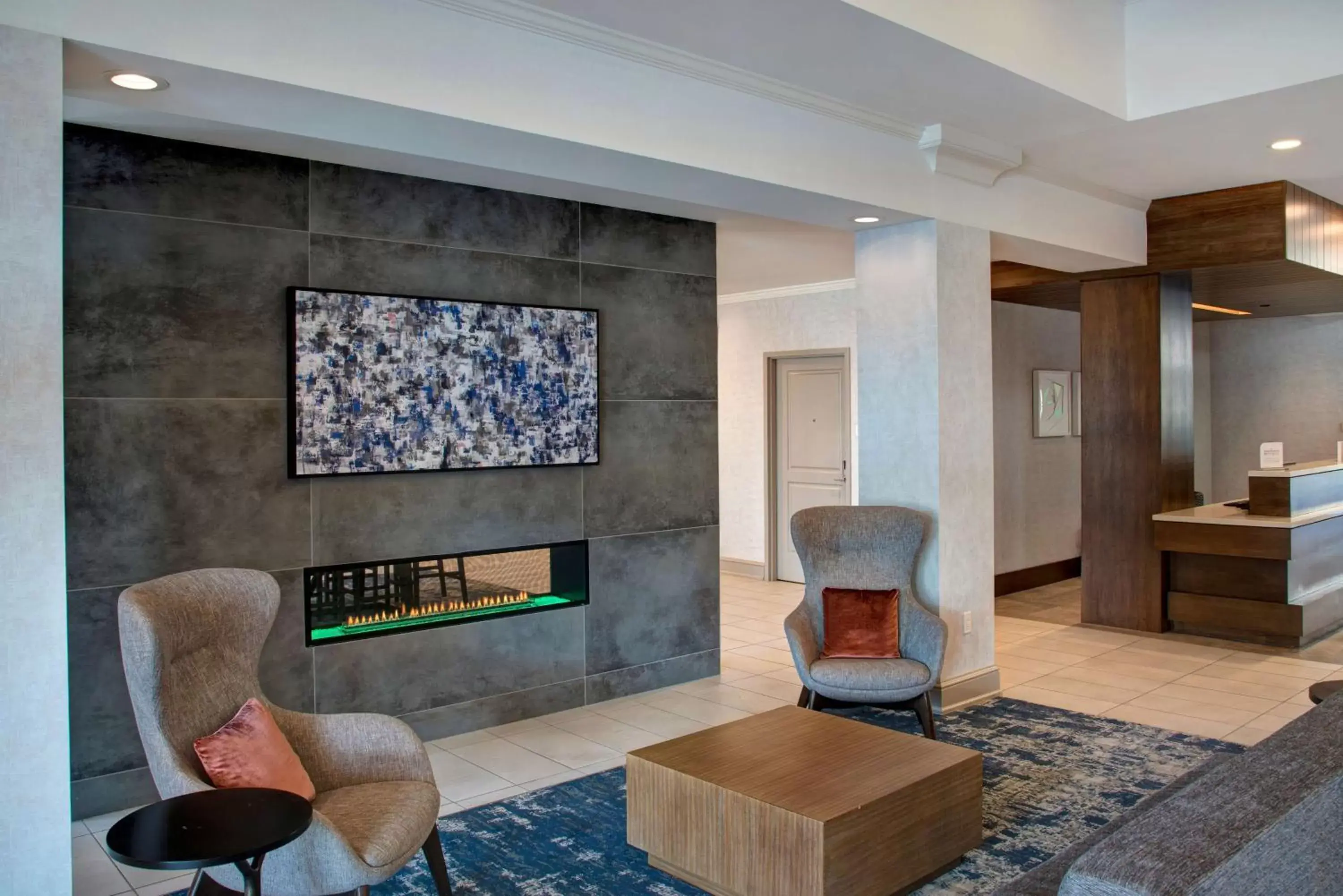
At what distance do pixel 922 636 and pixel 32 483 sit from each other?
11.5 ft

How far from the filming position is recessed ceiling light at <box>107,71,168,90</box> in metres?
2.62

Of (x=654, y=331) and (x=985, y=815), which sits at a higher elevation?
(x=654, y=331)

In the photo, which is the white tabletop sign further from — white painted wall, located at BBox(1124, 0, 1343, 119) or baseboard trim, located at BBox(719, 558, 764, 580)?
baseboard trim, located at BBox(719, 558, 764, 580)

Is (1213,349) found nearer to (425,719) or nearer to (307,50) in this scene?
(425,719)

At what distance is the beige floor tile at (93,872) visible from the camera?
10.2ft

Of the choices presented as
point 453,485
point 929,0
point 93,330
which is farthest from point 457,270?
point 929,0

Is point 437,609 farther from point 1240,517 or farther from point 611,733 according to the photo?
point 1240,517

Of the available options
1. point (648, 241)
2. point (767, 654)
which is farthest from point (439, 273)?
point (767, 654)

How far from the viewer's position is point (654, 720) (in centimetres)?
479

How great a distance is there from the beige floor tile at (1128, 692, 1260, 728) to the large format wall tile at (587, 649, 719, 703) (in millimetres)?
2200

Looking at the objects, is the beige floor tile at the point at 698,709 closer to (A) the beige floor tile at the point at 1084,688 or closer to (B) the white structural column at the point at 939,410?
(B) the white structural column at the point at 939,410

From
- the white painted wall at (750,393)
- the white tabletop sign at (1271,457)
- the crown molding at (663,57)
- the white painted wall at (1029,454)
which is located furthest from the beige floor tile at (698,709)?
the white tabletop sign at (1271,457)

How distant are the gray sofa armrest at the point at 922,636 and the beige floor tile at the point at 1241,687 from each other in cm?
174

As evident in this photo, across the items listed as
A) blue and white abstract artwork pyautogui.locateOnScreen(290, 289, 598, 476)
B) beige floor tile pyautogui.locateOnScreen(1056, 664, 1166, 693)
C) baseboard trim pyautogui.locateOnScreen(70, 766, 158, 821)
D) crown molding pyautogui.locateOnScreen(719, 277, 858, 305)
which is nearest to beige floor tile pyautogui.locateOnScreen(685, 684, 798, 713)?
blue and white abstract artwork pyautogui.locateOnScreen(290, 289, 598, 476)
